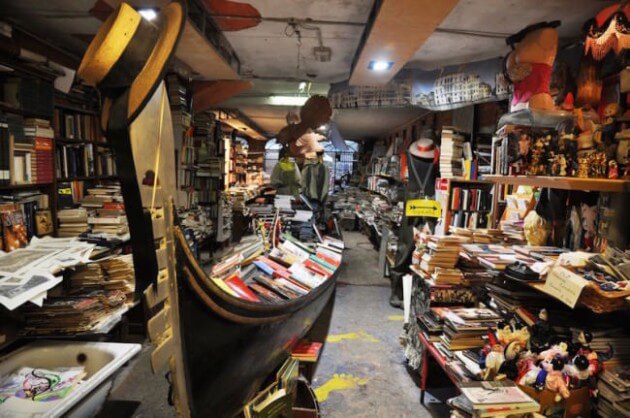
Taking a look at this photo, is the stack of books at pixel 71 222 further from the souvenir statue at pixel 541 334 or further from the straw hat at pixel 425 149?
the straw hat at pixel 425 149

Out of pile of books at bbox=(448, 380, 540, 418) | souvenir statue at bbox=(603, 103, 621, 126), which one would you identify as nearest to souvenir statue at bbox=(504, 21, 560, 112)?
souvenir statue at bbox=(603, 103, 621, 126)

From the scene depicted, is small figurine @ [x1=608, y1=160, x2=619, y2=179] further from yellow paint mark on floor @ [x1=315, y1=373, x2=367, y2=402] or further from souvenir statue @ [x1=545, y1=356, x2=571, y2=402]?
yellow paint mark on floor @ [x1=315, y1=373, x2=367, y2=402]

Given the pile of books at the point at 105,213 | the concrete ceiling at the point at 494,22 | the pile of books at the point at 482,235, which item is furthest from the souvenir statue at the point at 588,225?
the pile of books at the point at 105,213

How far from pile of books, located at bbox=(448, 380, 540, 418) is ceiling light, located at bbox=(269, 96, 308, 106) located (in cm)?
510

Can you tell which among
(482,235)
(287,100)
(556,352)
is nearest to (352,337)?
(482,235)

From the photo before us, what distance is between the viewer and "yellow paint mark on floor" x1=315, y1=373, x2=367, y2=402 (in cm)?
256

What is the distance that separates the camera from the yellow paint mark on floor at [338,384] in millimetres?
2559

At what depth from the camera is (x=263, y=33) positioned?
3199mm

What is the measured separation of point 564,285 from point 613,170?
589mm

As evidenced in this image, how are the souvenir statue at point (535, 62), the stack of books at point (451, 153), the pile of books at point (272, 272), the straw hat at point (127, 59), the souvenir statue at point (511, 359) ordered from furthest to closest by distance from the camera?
the stack of books at point (451, 153) → the pile of books at point (272, 272) → the souvenir statue at point (535, 62) → the souvenir statue at point (511, 359) → the straw hat at point (127, 59)

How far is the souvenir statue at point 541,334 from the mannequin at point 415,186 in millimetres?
2500

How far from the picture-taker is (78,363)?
7.09 feet

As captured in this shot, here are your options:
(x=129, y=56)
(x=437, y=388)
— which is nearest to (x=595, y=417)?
(x=437, y=388)

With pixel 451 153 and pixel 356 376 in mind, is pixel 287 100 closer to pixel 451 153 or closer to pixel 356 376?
pixel 451 153
